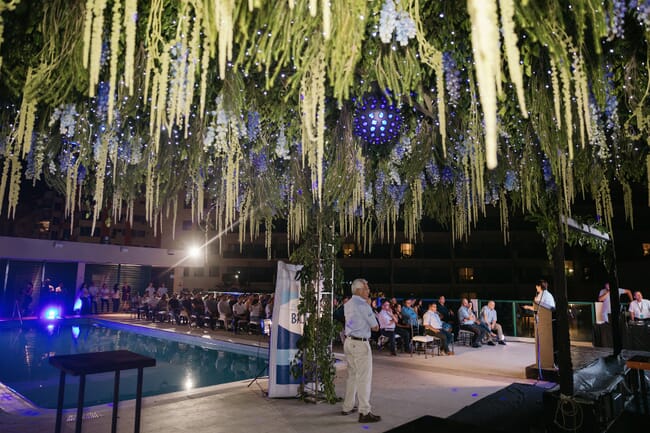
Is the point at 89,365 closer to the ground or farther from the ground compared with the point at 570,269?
closer to the ground

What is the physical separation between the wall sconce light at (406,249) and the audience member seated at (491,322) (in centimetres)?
2175

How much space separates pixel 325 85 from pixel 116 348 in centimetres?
1006

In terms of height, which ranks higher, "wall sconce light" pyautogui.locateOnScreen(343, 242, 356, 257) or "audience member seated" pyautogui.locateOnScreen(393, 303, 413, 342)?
"wall sconce light" pyautogui.locateOnScreen(343, 242, 356, 257)

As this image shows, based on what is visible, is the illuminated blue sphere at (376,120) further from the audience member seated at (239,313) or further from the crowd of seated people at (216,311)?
the audience member seated at (239,313)

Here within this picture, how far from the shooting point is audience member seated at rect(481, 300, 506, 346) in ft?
34.7

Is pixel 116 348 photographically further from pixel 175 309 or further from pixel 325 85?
pixel 325 85

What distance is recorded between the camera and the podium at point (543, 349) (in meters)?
6.60

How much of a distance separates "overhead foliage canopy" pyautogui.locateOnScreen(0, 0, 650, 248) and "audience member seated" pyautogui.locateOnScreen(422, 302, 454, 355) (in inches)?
164

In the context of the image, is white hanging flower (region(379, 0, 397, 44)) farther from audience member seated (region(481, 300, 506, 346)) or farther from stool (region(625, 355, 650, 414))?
audience member seated (region(481, 300, 506, 346))

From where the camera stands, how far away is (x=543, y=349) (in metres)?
6.93

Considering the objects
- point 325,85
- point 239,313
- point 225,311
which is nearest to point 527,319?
point 239,313

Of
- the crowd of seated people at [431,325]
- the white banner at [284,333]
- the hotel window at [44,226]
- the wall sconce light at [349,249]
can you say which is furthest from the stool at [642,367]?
the hotel window at [44,226]

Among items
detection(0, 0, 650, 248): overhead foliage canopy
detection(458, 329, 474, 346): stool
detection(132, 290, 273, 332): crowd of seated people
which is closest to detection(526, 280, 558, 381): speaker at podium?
detection(0, 0, 650, 248): overhead foliage canopy

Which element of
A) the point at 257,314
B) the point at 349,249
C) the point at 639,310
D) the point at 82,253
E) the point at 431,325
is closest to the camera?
the point at 639,310
